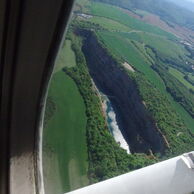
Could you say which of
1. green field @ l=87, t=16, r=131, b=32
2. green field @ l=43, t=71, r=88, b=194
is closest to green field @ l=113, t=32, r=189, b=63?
green field @ l=87, t=16, r=131, b=32

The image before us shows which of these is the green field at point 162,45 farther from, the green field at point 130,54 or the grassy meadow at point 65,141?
the grassy meadow at point 65,141

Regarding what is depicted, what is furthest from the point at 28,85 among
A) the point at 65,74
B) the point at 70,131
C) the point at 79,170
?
the point at 65,74

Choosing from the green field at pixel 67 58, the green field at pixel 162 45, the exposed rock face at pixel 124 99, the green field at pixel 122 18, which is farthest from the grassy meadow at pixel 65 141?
the green field at pixel 122 18

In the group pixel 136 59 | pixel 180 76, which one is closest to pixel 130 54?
pixel 136 59

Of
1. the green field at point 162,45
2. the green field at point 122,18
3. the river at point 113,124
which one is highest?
the river at point 113,124

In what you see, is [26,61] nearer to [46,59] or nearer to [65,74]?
[46,59]

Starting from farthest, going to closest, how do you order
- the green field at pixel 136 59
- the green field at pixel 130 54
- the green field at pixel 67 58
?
1. the green field at pixel 130 54
2. the green field at pixel 136 59
3. the green field at pixel 67 58

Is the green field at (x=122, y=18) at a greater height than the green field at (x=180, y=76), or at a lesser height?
lesser

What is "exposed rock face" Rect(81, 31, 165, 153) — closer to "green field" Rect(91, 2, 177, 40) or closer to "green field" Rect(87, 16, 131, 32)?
"green field" Rect(87, 16, 131, 32)
